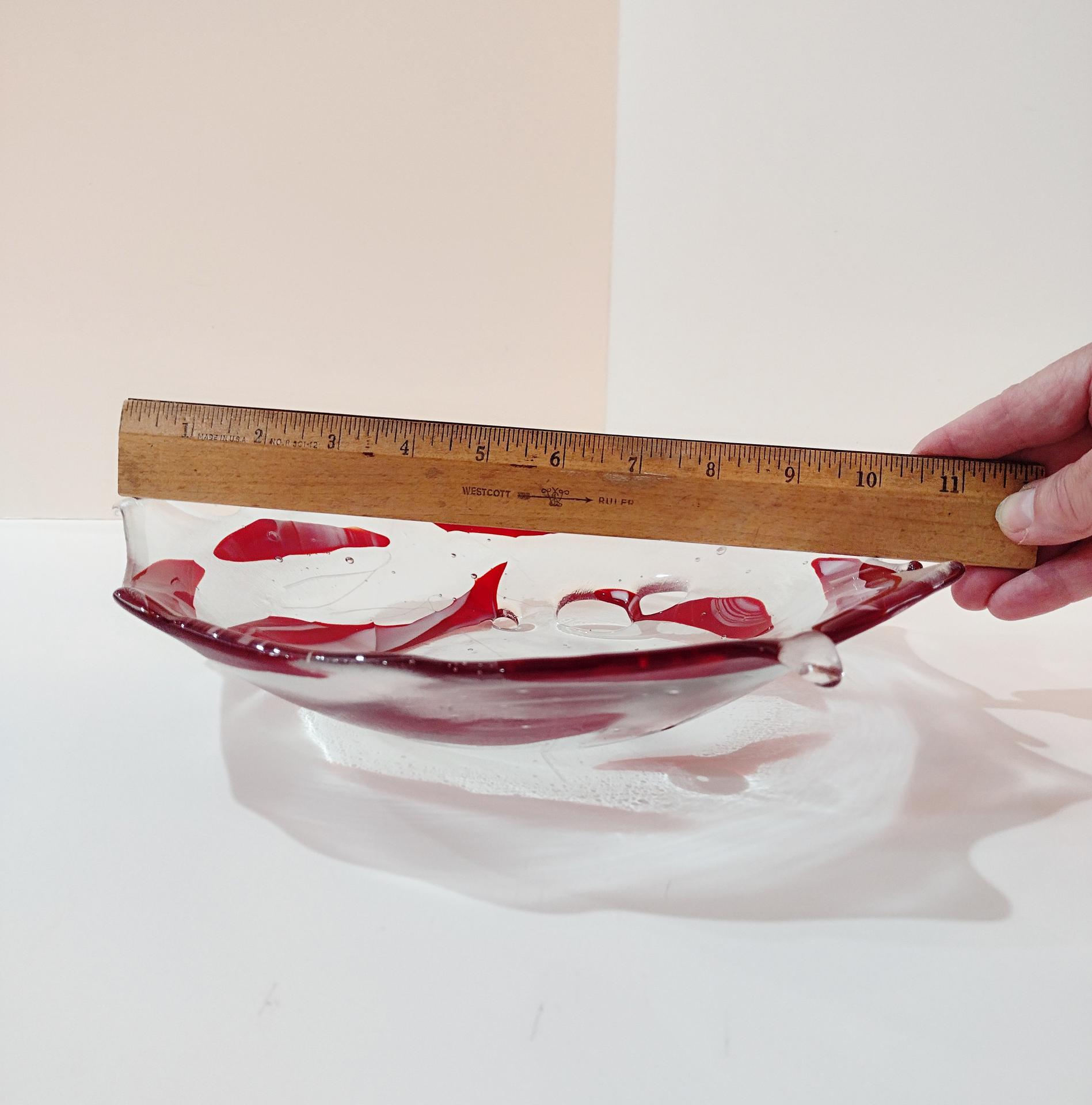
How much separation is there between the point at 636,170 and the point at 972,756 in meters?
1.10

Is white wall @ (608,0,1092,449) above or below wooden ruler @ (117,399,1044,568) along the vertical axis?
above

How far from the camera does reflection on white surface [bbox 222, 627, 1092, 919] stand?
1.94 ft

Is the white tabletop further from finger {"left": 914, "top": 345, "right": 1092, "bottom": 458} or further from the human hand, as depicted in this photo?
finger {"left": 914, "top": 345, "right": 1092, "bottom": 458}

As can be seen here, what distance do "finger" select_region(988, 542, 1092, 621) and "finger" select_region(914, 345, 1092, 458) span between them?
0.33 ft

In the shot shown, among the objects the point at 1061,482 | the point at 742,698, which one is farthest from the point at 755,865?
the point at 1061,482

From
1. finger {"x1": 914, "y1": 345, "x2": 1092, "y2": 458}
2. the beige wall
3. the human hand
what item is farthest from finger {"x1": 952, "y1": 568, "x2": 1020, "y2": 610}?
the beige wall

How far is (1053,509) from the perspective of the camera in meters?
0.74

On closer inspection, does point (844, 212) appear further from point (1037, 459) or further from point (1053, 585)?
point (1053, 585)

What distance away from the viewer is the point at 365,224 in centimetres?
153

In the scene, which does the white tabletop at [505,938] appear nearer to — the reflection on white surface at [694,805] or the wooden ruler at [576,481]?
the reflection on white surface at [694,805]

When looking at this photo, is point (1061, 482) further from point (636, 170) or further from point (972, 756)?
point (636, 170)

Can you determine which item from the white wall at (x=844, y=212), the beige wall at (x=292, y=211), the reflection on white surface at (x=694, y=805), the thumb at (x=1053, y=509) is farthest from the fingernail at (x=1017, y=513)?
the beige wall at (x=292, y=211)

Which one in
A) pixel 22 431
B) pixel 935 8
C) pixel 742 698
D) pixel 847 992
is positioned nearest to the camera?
pixel 847 992

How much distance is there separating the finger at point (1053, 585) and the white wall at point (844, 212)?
0.67 metres
